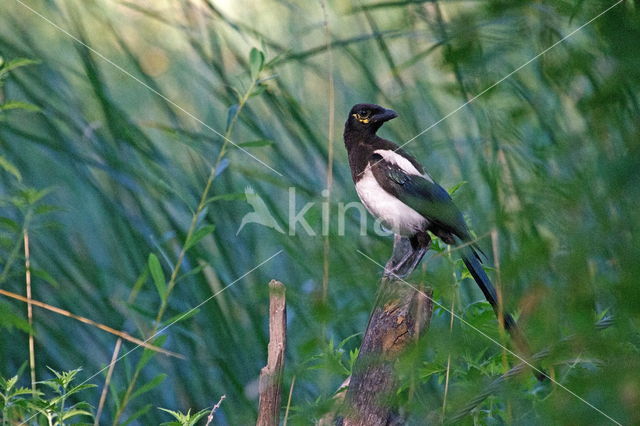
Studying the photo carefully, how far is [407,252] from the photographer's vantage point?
2357mm

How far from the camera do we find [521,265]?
536 mm

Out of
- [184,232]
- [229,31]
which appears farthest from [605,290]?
[229,31]

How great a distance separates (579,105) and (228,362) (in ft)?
6.19

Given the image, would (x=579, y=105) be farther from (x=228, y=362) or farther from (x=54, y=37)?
(x=54, y=37)

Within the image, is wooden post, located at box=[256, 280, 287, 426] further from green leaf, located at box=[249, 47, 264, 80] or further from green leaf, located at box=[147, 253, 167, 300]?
green leaf, located at box=[249, 47, 264, 80]

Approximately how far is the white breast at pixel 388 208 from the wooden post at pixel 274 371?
82 cm

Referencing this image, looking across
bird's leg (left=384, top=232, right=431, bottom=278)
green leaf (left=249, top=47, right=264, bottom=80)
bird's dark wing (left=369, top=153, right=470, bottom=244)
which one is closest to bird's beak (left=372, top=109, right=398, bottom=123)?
bird's dark wing (left=369, top=153, right=470, bottom=244)

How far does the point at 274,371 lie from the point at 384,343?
0.27m

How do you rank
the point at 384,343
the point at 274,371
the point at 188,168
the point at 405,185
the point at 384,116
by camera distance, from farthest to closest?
the point at 188,168 < the point at 384,116 < the point at 405,185 < the point at 384,343 < the point at 274,371

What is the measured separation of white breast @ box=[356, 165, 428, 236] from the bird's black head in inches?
6.2

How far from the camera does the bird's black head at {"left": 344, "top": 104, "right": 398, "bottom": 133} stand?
2355mm

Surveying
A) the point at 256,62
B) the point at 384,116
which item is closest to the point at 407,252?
the point at 384,116

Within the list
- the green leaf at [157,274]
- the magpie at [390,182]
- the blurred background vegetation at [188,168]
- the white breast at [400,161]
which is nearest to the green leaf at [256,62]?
the blurred background vegetation at [188,168]

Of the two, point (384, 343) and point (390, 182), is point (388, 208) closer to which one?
point (390, 182)
